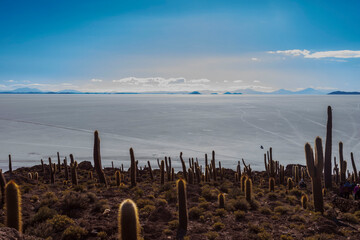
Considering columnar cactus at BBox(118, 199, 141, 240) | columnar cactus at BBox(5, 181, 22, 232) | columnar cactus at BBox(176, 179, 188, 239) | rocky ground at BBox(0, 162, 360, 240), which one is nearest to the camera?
columnar cactus at BBox(118, 199, 141, 240)

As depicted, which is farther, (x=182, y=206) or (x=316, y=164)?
(x=316, y=164)

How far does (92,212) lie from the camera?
1127 centimetres

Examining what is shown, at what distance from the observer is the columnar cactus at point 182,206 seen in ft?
31.2

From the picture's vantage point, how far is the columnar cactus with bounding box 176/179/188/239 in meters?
9.50

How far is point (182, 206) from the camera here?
9.80m

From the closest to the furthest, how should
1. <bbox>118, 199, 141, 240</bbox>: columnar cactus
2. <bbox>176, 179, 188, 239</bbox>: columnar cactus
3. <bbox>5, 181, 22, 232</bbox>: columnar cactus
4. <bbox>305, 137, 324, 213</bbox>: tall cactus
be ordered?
1. <bbox>118, 199, 141, 240</bbox>: columnar cactus
2. <bbox>5, 181, 22, 232</bbox>: columnar cactus
3. <bbox>176, 179, 188, 239</bbox>: columnar cactus
4. <bbox>305, 137, 324, 213</bbox>: tall cactus

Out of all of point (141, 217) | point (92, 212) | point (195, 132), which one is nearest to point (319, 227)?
point (141, 217)

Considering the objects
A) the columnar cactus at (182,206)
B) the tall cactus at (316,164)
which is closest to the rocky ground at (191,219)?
the columnar cactus at (182,206)

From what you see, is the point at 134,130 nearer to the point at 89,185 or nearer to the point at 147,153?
the point at 147,153

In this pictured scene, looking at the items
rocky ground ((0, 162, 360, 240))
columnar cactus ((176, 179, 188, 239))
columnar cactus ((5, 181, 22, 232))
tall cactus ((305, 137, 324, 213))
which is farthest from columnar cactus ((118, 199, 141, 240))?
tall cactus ((305, 137, 324, 213))

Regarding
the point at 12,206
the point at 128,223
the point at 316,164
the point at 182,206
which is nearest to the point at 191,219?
the point at 182,206

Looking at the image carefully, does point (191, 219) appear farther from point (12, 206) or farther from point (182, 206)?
point (12, 206)

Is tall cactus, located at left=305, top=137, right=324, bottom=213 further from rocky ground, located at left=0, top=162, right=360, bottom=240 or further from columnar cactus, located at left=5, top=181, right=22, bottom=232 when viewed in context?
columnar cactus, located at left=5, top=181, right=22, bottom=232

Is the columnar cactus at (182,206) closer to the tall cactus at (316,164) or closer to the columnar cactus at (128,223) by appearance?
the columnar cactus at (128,223)
